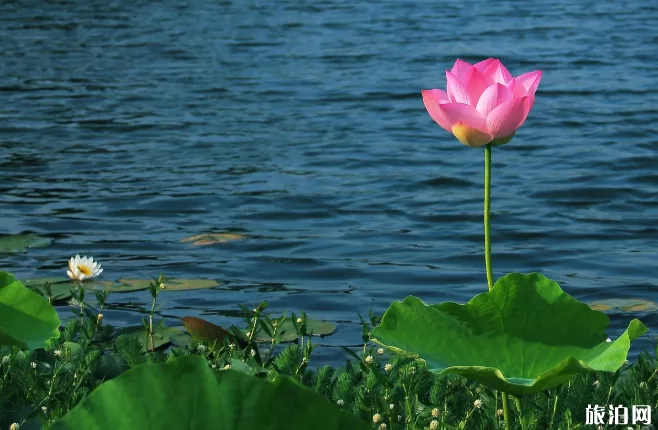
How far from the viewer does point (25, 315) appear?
10.6 feet

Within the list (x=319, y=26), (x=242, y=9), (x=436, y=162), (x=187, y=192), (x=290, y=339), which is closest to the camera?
(x=290, y=339)

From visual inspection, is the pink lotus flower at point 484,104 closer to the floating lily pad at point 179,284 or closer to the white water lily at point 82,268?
the white water lily at point 82,268

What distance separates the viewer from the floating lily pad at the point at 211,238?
6.30 meters

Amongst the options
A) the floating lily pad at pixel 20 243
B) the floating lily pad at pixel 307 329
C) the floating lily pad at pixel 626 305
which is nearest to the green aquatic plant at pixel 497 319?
the floating lily pad at pixel 307 329

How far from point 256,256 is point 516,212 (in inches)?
66.6

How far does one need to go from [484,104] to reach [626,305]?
2.73m

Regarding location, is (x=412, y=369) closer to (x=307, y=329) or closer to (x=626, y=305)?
(x=307, y=329)

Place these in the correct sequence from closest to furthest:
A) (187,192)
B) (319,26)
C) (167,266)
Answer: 1. (167,266)
2. (187,192)
3. (319,26)

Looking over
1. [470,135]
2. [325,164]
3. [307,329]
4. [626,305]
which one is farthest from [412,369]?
[325,164]

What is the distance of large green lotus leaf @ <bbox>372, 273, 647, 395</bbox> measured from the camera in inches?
105

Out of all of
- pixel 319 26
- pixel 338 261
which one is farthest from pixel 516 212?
pixel 319 26

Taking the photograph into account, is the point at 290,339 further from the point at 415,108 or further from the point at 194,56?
the point at 194,56

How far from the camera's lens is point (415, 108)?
1038 cm

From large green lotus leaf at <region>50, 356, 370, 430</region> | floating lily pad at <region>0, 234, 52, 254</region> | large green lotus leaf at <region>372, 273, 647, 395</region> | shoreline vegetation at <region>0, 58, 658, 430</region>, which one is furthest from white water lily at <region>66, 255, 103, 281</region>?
large green lotus leaf at <region>50, 356, 370, 430</region>
